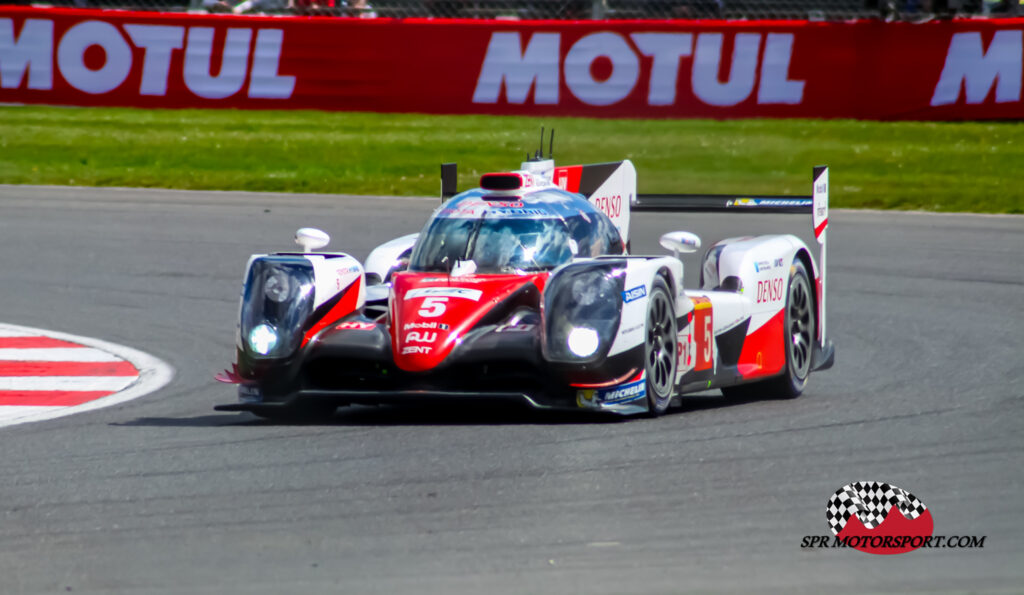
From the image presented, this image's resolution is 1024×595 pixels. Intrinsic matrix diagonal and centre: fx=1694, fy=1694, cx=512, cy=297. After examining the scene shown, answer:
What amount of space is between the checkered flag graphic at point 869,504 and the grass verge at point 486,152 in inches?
449

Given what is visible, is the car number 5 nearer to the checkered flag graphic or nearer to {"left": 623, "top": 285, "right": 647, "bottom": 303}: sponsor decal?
{"left": 623, "top": 285, "right": 647, "bottom": 303}: sponsor decal

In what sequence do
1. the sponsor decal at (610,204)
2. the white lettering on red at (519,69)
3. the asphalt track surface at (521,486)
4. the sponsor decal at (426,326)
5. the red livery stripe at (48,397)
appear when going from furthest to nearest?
the white lettering on red at (519,69), the sponsor decal at (610,204), the red livery stripe at (48,397), the sponsor decal at (426,326), the asphalt track surface at (521,486)

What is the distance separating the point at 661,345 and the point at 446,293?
3.13ft

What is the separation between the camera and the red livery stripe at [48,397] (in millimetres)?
8036

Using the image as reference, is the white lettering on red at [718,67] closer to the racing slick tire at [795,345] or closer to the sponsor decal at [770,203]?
the sponsor decal at [770,203]

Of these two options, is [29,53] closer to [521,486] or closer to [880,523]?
[521,486]

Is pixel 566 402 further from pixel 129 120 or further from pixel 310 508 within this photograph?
pixel 129 120

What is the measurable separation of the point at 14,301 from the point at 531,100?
946 cm

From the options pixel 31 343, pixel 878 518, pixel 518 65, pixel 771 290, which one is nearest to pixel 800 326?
pixel 771 290

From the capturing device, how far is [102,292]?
11.8m

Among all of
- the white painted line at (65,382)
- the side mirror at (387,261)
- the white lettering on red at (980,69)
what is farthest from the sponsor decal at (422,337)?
the white lettering on red at (980,69)

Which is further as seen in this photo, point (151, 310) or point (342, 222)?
point (342, 222)

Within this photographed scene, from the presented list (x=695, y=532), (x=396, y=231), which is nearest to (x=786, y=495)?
(x=695, y=532)

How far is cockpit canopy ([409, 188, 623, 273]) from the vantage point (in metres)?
7.63
